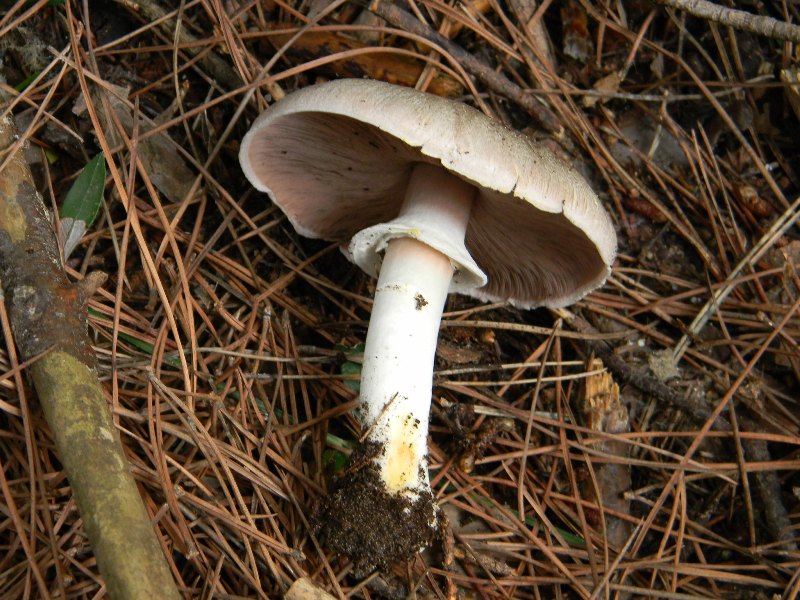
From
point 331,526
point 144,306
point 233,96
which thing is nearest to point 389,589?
point 331,526

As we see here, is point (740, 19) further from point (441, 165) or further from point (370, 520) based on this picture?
point (370, 520)

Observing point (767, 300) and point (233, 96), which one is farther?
point (767, 300)

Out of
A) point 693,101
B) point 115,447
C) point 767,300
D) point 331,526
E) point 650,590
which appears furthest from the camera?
point 693,101

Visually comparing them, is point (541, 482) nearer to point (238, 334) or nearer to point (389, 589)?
point (389, 589)

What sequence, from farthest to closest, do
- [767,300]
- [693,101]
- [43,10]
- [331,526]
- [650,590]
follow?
[693,101], [767,300], [43,10], [650,590], [331,526]

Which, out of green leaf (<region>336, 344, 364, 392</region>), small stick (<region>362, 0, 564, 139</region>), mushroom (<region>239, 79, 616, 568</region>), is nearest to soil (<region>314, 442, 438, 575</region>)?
mushroom (<region>239, 79, 616, 568</region>)
